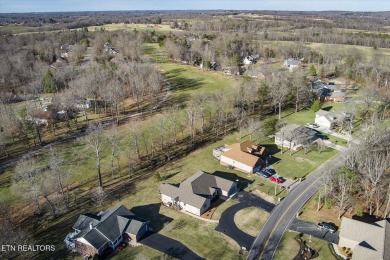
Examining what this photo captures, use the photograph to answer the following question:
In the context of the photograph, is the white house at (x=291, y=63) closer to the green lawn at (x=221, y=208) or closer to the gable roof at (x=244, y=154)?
the gable roof at (x=244, y=154)

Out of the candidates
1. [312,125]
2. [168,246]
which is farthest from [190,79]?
[168,246]

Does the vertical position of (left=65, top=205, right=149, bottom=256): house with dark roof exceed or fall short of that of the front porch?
it exceeds it

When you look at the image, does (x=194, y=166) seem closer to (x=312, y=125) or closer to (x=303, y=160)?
(x=303, y=160)

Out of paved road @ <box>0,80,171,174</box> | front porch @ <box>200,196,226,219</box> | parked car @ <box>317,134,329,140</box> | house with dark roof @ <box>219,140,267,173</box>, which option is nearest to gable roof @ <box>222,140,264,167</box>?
house with dark roof @ <box>219,140,267,173</box>

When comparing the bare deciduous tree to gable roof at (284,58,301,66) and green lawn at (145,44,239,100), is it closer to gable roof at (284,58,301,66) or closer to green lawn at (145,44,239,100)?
green lawn at (145,44,239,100)

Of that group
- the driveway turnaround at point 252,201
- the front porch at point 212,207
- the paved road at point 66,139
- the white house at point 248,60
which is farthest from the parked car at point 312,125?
the white house at point 248,60

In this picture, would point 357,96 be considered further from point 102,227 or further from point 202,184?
point 102,227

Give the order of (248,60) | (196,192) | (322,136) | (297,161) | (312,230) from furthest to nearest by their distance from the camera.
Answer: (248,60), (322,136), (297,161), (196,192), (312,230)
